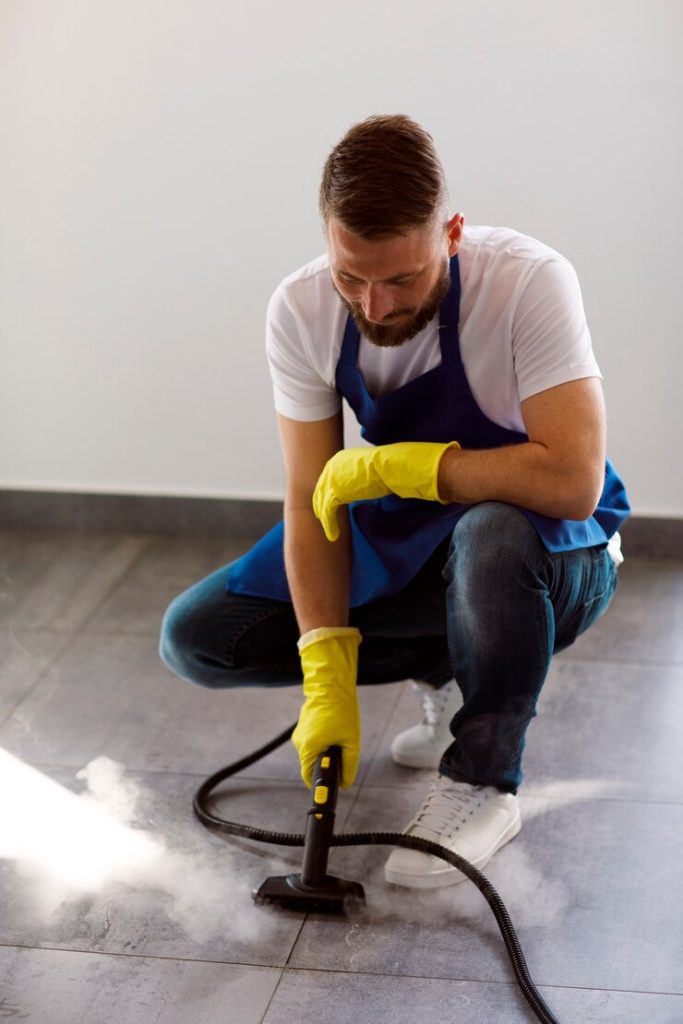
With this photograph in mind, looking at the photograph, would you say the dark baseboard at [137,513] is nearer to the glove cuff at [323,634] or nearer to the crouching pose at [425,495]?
the crouching pose at [425,495]

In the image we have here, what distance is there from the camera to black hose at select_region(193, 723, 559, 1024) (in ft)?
4.66

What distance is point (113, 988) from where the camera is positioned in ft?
4.78

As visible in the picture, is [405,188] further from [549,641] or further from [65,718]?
[65,718]

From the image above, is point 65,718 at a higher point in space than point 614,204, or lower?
lower

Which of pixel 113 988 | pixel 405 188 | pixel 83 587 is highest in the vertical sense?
pixel 405 188

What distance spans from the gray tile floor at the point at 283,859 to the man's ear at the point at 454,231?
2.61ft

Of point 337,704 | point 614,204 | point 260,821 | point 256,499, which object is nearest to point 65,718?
point 260,821

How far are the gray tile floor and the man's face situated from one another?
709 millimetres

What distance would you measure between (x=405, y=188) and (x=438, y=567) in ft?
1.71

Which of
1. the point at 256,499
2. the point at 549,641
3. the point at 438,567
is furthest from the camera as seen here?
the point at 256,499

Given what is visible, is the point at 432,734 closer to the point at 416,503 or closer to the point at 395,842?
the point at 395,842

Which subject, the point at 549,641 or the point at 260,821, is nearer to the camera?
the point at 549,641

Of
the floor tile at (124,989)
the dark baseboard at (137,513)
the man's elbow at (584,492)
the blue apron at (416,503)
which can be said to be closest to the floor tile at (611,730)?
the blue apron at (416,503)

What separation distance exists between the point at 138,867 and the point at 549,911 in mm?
544
